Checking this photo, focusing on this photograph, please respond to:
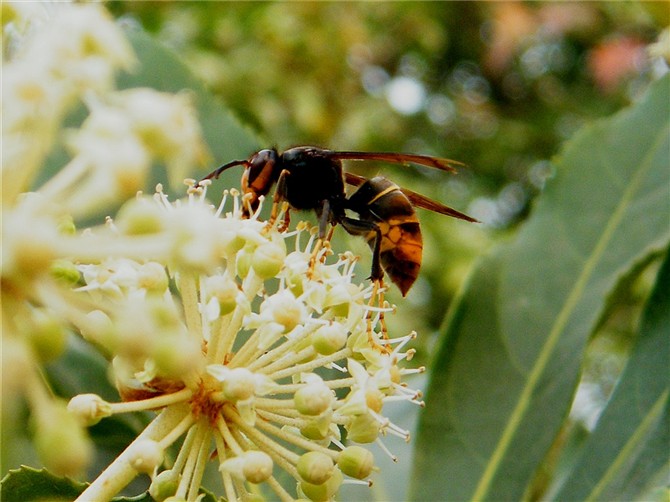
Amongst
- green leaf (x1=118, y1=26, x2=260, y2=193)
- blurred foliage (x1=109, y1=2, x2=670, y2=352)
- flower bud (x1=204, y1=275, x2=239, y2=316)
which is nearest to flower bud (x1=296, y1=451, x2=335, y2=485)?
flower bud (x1=204, y1=275, x2=239, y2=316)

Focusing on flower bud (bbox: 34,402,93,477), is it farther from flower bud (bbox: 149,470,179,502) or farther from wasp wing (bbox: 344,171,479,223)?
wasp wing (bbox: 344,171,479,223)

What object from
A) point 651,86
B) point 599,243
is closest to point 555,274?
point 599,243

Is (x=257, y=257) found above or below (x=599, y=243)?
below

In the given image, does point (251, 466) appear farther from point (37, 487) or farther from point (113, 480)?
point (37, 487)

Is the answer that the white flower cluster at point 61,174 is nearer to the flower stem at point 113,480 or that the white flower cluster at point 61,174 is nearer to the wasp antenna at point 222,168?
the flower stem at point 113,480

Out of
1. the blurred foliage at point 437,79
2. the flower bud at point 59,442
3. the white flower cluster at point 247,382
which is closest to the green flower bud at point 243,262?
the white flower cluster at point 247,382

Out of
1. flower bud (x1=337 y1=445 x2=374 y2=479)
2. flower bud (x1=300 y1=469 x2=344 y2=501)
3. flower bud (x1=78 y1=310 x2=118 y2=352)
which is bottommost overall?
flower bud (x1=78 y1=310 x2=118 y2=352)

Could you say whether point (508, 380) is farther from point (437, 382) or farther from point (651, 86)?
point (651, 86)
